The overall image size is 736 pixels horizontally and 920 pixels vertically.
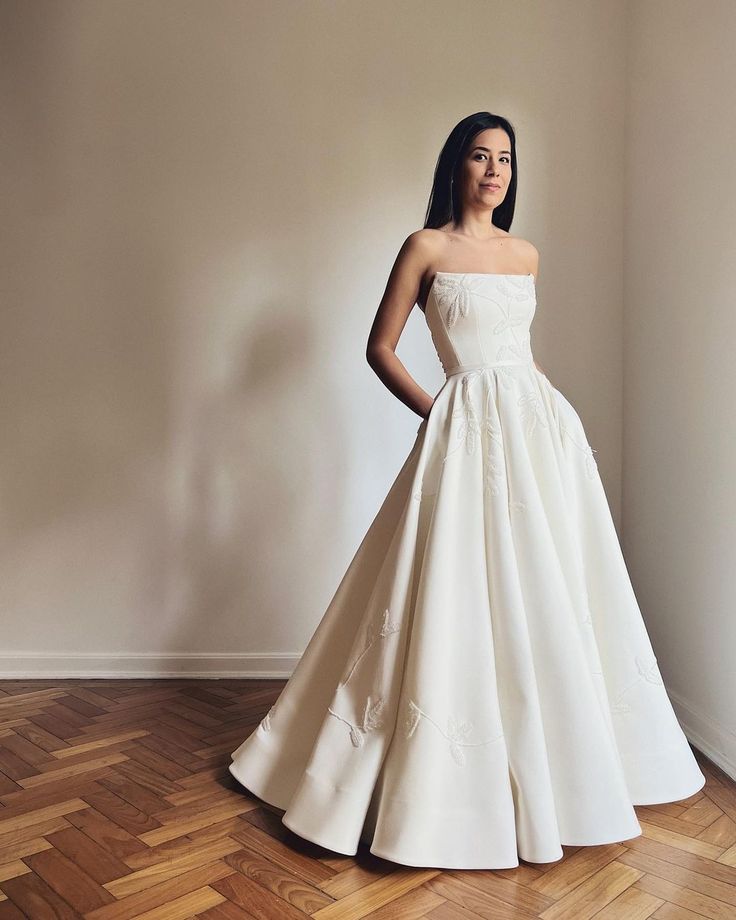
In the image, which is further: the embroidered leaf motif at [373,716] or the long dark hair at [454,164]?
the long dark hair at [454,164]

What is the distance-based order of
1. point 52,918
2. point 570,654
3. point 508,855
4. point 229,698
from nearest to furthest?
point 52,918, point 508,855, point 570,654, point 229,698

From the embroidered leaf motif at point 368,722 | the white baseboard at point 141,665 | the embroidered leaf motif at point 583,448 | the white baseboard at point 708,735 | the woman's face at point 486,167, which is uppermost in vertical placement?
the woman's face at point 486,167

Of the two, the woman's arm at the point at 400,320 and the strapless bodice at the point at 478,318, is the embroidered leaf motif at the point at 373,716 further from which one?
the strapless bodice at the point at 478,318

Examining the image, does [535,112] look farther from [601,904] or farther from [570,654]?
[601,904]

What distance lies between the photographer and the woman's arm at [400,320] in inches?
78.4

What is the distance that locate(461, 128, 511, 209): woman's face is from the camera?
6.64ft

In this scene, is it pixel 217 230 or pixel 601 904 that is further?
pixel 217 230

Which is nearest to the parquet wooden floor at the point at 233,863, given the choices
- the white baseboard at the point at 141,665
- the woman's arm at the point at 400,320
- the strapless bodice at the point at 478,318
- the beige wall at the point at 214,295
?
the white baseboard at the point at 141,665

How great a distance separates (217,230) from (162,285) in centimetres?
29

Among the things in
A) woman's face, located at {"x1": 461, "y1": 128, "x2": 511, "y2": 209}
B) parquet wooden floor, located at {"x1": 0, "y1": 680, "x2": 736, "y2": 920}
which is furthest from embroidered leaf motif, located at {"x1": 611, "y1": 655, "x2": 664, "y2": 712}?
woman's face, located at {"x1": 461, "y1": 128, "x2": 511, "y2": 209}

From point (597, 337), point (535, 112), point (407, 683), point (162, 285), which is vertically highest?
point (535, 112)

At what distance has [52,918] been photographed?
57.4 inches

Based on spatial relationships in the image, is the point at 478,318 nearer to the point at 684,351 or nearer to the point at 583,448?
the point at 583,448

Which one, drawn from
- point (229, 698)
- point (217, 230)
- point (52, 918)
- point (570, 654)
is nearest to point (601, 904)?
point (570, 654)
